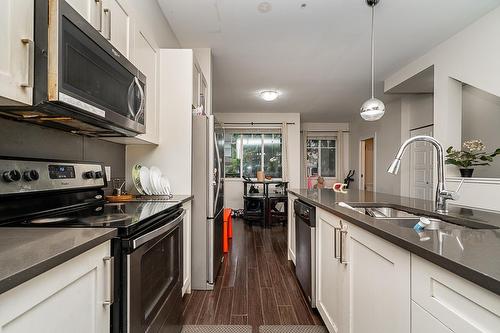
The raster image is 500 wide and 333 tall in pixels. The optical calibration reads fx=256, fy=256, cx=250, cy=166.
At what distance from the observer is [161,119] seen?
2.22 meters

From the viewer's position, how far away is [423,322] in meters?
0.76

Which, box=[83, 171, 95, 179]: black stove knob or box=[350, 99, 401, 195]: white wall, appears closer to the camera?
box=[83, 171, 95, 179]: black stove knob

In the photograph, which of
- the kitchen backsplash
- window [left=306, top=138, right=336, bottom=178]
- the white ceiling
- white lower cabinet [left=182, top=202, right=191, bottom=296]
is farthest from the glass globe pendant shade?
window [left=306, top=138, right=336, bottom=178]

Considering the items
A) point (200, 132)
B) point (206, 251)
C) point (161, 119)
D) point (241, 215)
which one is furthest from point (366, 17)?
point (241, 215)

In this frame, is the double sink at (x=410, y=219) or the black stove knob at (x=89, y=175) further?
the black stove knob at (x=89, y=175)

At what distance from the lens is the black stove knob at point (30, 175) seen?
3.49 feet

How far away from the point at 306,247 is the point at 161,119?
1624 millimetres

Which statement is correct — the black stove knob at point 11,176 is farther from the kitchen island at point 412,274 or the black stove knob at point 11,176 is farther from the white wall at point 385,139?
the white wall at point 385,139

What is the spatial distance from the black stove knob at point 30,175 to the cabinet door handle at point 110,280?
528mm

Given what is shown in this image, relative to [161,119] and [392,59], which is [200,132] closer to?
[161,119]

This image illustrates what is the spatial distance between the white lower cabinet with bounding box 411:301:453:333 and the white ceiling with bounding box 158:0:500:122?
2426 mm

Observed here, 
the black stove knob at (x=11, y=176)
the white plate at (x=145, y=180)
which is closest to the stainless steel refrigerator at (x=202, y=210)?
the white plate at (x=145, y=180)

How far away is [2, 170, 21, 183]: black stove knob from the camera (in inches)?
38.4

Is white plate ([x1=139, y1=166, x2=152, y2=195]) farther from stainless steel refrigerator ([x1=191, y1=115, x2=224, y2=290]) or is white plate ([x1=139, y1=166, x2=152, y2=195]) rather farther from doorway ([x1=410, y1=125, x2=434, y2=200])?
doorway ([x1=410, y1=125, x2=434, y2=200])
